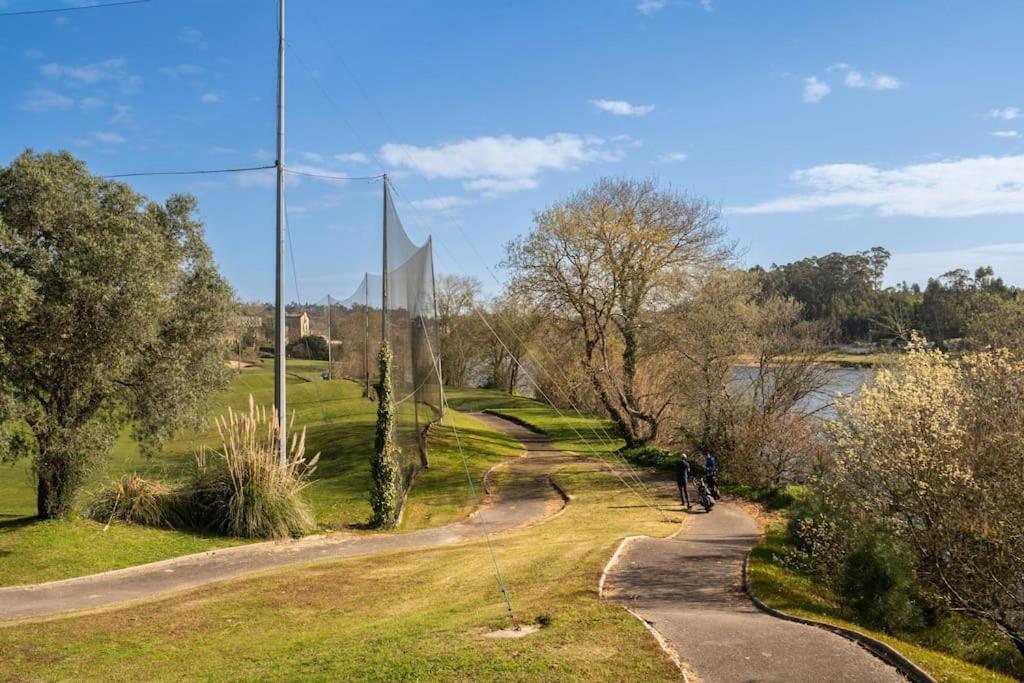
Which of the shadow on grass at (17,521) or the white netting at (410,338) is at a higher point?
the white netting at (410,338)

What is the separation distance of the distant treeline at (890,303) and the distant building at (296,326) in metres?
36.7

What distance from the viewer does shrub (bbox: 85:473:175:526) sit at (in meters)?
14.3

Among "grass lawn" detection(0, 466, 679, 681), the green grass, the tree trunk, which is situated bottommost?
the green grass

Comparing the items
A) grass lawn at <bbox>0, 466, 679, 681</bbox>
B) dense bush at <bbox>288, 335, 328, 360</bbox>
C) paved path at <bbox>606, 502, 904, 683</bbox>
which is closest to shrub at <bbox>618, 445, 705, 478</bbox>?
paved path at <bbox>606, 502, 904, 683</bbox>

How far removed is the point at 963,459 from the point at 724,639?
200 inches

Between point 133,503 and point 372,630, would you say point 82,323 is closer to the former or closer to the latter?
point 133,503

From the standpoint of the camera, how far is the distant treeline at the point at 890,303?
65.5ft

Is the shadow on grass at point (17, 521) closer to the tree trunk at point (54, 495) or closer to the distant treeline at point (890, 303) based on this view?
the tree trunk at point (54, 495)

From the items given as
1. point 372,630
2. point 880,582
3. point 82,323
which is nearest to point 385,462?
point 82,323

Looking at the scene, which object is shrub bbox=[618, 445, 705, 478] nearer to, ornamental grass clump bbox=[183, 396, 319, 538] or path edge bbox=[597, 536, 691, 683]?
path edge bbox=[597, 536, 691, 683]

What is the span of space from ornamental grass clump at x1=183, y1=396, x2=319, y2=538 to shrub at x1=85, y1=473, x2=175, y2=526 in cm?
44

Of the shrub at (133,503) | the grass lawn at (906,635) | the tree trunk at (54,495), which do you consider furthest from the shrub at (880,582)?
the tree trunk at (54,495)

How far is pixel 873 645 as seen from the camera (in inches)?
292

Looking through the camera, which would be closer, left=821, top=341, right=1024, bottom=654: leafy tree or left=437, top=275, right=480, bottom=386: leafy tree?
left=821, top=341, right=1024, bottom=654: leafy tree
